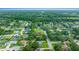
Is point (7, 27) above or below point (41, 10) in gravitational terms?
below
